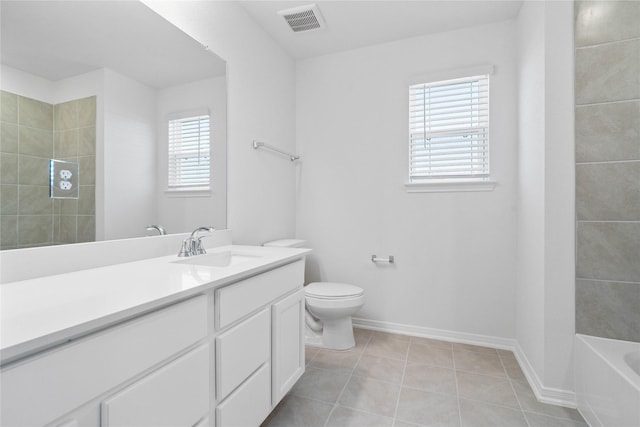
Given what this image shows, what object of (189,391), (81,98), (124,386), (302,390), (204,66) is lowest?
(302,390)

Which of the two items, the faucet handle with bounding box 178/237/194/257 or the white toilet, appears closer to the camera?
the faucet handle with bounding box 178/237/194/257

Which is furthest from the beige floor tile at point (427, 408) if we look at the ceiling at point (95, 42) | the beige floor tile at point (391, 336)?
the ceiling at point (95, 42)

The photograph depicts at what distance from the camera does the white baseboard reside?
1.63m

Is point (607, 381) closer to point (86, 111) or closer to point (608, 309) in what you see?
point (608, 309)

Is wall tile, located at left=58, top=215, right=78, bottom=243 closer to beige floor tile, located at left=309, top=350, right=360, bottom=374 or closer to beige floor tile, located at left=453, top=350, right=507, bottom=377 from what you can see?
beige floor tile, located at left=309, top=350, right=360, bottom=374

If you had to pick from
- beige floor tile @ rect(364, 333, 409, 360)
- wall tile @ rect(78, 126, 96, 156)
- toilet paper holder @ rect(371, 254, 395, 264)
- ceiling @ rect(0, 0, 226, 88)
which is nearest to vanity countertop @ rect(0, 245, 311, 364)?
wall tile @ rect(78, 126, 96, 156)

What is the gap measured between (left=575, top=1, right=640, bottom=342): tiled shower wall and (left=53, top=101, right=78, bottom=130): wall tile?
2289 mm

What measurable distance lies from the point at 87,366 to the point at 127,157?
99 cm

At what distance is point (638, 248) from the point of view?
4.99ft

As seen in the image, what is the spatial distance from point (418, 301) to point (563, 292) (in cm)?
106

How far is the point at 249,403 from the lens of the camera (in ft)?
3.96

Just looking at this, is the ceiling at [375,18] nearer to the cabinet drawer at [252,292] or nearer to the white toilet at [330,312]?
the white toilet at [330,312]

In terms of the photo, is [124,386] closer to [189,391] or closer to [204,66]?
[189,391]

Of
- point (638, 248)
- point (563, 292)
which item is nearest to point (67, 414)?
point (563, 292)
